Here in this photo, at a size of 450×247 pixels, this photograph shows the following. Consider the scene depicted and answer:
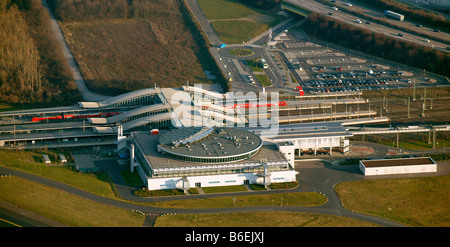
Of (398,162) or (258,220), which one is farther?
(398,162)

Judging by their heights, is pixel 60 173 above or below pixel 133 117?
below

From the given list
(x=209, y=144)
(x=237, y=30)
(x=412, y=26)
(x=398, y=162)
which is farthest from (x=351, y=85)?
(x=209, y=144)

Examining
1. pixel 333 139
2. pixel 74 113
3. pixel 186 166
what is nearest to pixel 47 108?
pixel 74 113

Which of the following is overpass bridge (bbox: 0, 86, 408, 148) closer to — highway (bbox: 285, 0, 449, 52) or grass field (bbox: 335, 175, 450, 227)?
grass field (bbox: 335, 175, 450, 227)

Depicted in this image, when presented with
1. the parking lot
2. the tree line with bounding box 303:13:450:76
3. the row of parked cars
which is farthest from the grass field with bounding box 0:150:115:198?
the tree line with bounding box 303:13:450:76

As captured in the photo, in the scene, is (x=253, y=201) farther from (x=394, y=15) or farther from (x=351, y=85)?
(x=394, y=15)

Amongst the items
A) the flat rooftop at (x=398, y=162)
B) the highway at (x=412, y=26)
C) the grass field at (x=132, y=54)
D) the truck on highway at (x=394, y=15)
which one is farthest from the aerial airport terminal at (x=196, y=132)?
the truck on highway at (x=394, y=15)
